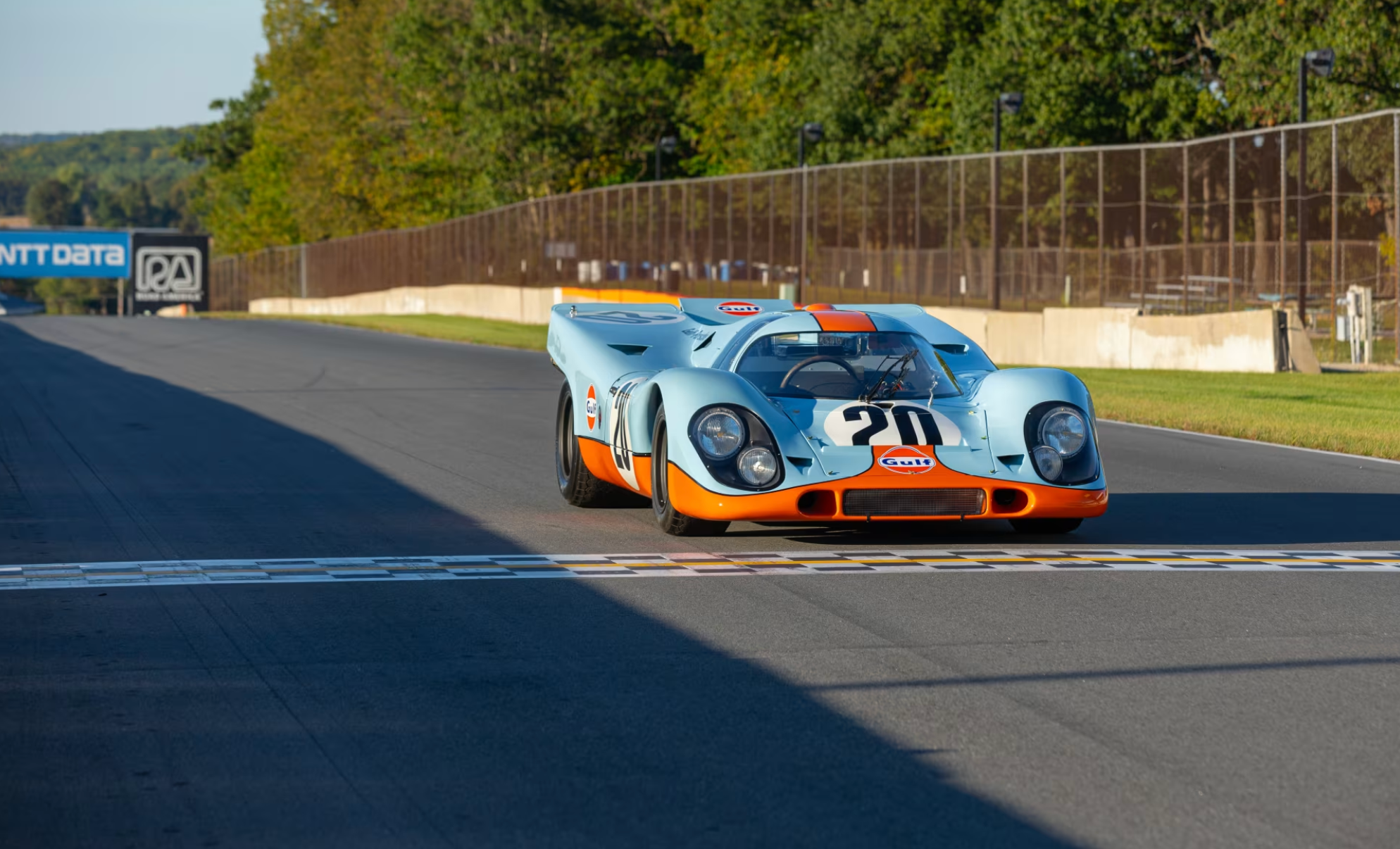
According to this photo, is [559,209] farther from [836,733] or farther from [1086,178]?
[836,733]

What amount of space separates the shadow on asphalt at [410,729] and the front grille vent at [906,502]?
1559mm

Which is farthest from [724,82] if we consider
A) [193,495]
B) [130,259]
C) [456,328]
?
[193,495]

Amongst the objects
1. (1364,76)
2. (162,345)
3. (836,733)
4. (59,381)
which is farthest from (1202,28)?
(836,733)

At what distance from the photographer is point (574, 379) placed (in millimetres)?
11125

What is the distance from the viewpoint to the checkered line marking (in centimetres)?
829

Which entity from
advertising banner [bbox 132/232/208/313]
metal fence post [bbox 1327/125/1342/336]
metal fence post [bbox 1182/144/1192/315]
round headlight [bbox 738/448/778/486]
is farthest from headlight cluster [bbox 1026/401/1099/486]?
advertising banner [bbox 132/232/208/313]

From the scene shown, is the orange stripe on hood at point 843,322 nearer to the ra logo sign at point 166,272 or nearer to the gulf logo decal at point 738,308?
the gulf logo decal at point 738,308

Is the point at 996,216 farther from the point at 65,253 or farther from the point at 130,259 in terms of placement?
the point at 65,253

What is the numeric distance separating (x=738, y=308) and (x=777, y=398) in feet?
7.86

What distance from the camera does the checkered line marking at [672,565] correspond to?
27.2 ft

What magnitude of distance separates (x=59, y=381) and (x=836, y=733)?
65.6 feet

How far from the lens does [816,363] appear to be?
984cm

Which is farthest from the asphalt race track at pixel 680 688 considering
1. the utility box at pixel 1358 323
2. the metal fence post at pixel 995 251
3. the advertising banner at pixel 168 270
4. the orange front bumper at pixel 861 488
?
the advertising banner at pixel 168 270

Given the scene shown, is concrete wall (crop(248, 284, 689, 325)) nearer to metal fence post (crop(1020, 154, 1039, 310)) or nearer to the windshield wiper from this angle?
metal fence post (crop(1020, 154, 1039, 310))
